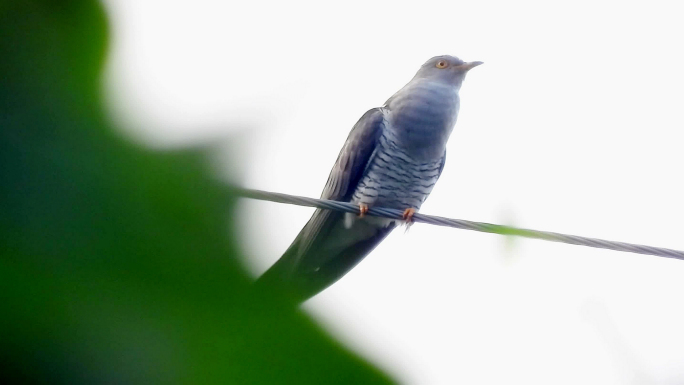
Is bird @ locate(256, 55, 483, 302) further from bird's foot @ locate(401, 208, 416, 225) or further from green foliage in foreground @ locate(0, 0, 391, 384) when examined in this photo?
green foliage in foreground @ locate(0, 0, 391, 384)

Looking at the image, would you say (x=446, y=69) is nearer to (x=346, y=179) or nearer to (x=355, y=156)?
(x=355, y=156)

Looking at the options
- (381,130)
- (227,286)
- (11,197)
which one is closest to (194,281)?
(227,286)

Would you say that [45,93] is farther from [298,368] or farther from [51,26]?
[298,368]

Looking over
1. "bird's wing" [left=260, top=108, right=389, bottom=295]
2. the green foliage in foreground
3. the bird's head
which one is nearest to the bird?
"bird's wing" [left=260, top=108, right=389, bottom=295]

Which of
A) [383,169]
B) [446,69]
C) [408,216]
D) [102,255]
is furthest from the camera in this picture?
[446,69]

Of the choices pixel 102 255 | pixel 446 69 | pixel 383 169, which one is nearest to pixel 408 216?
pixel 383 169
